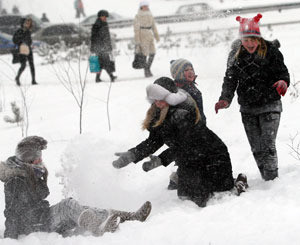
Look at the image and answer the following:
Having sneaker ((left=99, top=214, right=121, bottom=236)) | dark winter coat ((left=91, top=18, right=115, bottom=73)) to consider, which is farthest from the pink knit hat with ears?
→ dark winter coat ((left=91, top=18, right=115, bottom=73))

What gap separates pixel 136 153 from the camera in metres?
4.12

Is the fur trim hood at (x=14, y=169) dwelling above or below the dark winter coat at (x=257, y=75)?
below

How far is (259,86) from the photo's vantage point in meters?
4.11

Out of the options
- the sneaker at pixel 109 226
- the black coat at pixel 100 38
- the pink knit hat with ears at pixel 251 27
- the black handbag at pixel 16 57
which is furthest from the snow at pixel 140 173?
the pink knit hat with ears at pixel 251 27

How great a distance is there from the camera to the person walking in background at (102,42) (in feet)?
33.9

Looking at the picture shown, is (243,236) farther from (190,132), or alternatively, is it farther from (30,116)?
(30,116)

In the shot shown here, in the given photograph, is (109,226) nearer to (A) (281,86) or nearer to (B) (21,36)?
(A) (281,86)

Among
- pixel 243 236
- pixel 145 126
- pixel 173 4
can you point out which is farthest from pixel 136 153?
pixel 173 4

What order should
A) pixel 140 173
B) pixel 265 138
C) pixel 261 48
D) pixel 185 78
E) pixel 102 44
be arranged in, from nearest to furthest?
pixel 261 48 → pixel 265 138 → pixel 185 78 → pixel 140 173 → pixel 102 44

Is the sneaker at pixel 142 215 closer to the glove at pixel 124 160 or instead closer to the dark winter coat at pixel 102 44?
the glove at pixel 124 160

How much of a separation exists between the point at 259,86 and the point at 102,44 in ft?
22.6

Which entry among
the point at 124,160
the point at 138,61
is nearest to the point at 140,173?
the point at 124,160

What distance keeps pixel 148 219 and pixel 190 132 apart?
90 cm

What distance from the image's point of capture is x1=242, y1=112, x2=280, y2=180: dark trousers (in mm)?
4152
